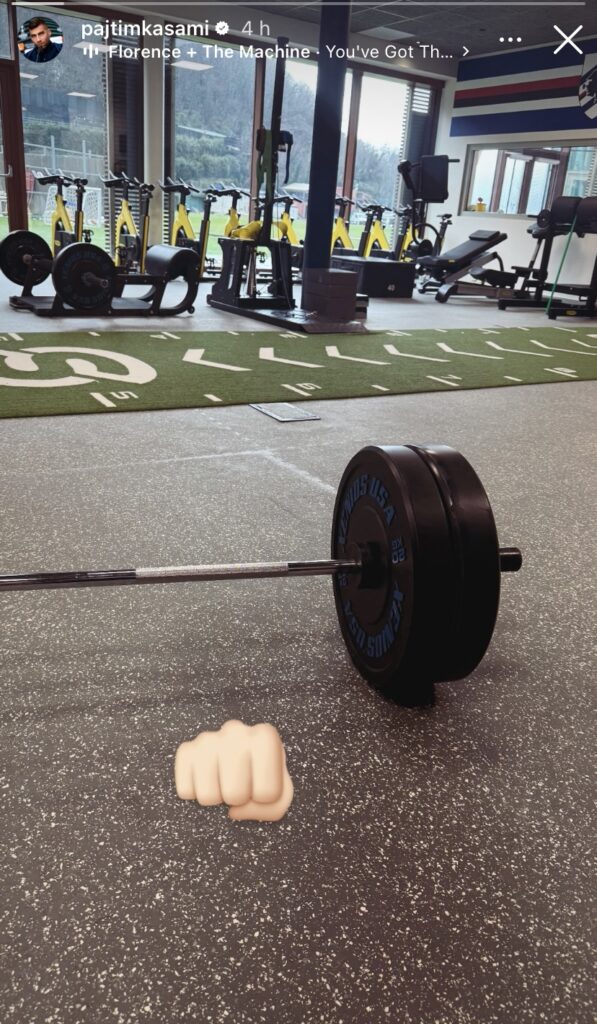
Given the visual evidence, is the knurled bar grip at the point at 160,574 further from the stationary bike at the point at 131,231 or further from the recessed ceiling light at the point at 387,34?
the recessed ceiling light at the point at 387,34

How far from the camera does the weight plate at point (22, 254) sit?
543 centimetres

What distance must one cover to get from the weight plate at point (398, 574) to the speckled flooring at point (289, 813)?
0.36ft

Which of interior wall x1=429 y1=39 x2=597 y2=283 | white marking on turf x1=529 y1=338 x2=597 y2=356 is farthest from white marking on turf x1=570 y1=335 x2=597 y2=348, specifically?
interior wall x1=429 y1=39 x2=597 y2=283

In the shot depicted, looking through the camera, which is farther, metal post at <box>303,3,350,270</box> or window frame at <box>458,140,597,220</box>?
window frame at <box>458,140,597,220</box>

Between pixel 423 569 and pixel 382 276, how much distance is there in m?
7.72

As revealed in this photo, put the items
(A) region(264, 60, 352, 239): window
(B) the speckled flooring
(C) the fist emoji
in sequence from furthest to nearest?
(A) region(264, 60, 352, 239): window
(C) the fist emoji
(B) the speckled flooring

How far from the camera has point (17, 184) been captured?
26.3 feet

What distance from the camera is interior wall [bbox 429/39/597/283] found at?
9273 mm

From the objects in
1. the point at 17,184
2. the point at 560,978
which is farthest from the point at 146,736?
the point at 17,184

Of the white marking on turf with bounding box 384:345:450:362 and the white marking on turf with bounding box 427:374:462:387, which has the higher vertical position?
the white marking on turf with bounding box 384:345:450:362

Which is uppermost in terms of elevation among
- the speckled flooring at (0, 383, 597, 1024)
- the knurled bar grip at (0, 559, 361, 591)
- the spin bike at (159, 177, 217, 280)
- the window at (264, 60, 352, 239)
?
the window at (264, 60, 352, 239)

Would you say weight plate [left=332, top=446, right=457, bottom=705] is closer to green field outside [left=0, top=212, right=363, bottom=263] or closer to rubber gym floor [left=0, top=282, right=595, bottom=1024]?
rubber gym floor [left=0, top=282, right=595, bottom=1024]

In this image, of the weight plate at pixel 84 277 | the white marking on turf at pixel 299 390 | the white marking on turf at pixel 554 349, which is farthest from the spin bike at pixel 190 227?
the white marking on turf at pixel 299 390

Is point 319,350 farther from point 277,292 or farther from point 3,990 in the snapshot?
point 3,990
